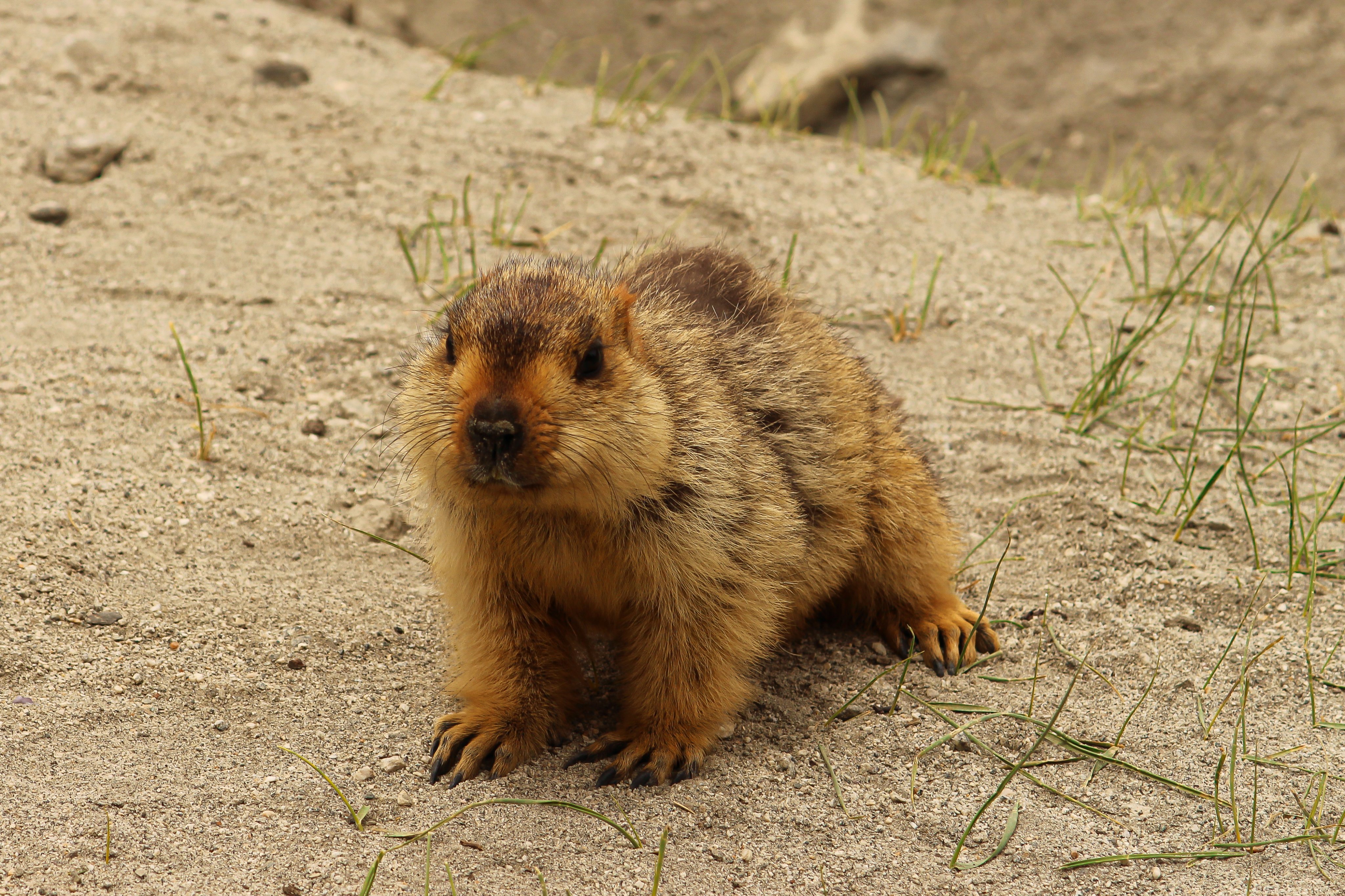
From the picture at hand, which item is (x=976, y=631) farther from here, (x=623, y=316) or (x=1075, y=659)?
(x=623, y=316)

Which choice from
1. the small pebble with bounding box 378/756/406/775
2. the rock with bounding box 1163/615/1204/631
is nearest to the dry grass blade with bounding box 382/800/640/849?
the small pebble with bounding box 378/756/406/775

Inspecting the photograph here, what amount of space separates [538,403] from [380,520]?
1973 millimetres

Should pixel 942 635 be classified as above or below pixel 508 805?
above

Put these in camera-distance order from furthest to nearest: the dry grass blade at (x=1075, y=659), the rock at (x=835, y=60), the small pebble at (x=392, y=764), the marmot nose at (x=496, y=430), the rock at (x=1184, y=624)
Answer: the rock at (x=835, y=60)
the rock at (x=1184, y=624)
the dry grass blade at (x=1075, y=659)
the small pebble at (x=392, y=764)
the marmot nose at (x=496, y=430)

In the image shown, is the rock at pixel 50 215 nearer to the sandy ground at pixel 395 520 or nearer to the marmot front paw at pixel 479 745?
the sandy ground at pixel 395 520

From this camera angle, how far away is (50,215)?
6.10m

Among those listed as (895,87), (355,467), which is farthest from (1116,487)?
(895,87)

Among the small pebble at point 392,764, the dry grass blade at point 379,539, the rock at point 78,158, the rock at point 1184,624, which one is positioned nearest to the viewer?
the small pebble at point 392,764

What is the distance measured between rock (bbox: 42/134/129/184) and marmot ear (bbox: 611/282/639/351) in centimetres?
417

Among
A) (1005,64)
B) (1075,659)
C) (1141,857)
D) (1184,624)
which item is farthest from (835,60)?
(1141,857)

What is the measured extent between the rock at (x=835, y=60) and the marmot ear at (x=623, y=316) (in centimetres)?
705

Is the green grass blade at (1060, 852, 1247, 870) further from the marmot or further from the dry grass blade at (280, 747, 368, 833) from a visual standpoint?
the dry grass blade at (280, 747, 368, 833)

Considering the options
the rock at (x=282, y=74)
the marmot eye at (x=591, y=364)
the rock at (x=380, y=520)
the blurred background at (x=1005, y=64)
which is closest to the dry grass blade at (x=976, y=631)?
the marmot eye at (x=591, y=364)

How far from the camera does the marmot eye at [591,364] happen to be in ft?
11.0
